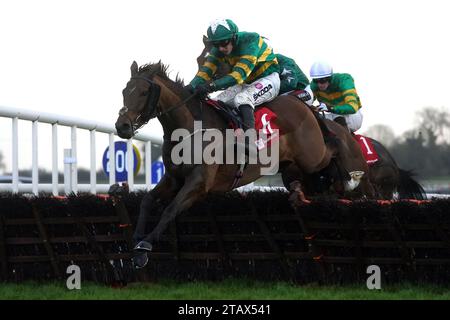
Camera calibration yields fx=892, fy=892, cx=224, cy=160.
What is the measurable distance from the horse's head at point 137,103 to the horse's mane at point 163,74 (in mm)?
46

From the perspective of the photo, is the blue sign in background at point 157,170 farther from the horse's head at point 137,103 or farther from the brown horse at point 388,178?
the horse's head at point 137,103

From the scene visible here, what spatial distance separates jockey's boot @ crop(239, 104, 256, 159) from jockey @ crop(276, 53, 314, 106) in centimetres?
99

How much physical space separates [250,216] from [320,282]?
31.5 inches

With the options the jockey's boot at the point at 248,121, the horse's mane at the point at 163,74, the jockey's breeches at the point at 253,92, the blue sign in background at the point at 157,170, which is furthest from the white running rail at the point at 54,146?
the blue sign in background at the point at 157,170

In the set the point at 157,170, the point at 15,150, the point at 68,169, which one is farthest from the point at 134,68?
the point at 157,170

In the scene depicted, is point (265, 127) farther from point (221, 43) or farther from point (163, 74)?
point (163, 74)

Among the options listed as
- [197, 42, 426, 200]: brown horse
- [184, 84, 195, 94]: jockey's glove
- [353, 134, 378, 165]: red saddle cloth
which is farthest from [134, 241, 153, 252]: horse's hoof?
[353, 134, 378, 165]: red saddle cloth

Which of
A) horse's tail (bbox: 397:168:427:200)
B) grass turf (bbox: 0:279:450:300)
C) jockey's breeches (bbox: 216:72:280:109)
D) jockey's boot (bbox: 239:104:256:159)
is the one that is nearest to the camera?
grass turf (bbox: 0:279:450:300)

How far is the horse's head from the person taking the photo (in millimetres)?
6871

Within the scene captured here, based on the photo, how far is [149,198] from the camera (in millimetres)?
7125

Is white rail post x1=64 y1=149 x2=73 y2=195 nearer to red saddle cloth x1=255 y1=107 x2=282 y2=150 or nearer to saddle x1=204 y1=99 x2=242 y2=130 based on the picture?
saddle x1=204 y1=99 x2=242 y2=130

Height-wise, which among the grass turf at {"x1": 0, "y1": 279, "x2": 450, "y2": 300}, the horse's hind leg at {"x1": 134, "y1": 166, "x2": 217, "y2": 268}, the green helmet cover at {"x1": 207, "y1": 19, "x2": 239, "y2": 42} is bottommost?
the grass turf at {"x1": 0, "y1": 279, "x2": 450, "y2": 300}

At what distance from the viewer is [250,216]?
7.14 meters
